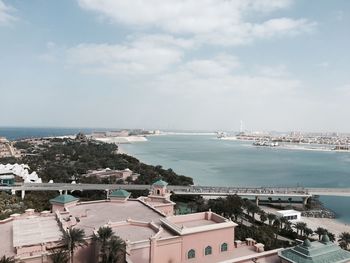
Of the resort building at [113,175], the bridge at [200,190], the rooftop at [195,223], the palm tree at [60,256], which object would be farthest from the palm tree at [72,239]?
the resort building at [113,175]

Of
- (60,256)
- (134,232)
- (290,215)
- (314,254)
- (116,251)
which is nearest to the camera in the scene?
(314,254)

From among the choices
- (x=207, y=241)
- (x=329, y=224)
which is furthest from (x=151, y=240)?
(x=329, y=224)

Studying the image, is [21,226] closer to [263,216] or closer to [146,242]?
[146,242]

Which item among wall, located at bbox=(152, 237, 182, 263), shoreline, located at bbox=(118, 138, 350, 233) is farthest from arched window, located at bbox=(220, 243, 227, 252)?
shoreline, located at bbox=(118, 138, 350, 233)

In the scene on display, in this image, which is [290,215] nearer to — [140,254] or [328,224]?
[328,224]

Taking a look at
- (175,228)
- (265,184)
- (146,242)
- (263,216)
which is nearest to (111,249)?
(146,242)

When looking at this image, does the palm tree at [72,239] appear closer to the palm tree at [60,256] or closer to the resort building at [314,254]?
the palm tree at [60,256]

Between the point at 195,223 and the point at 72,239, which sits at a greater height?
the point at 72,239

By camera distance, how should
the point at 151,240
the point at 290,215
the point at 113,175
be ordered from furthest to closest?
the point at 113,175 → the point at 290,215 → the point at 151,240
